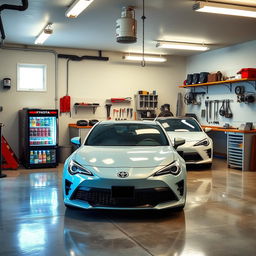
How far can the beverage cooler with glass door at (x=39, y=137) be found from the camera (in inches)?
361

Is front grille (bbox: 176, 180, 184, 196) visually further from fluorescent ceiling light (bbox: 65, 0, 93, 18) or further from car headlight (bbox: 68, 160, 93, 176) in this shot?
fluorescent ceiling light (bbox: 65, 0, 93, 18)

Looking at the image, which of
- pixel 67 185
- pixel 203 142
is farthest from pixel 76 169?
pixel 203 142

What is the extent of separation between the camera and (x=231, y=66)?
10711mm

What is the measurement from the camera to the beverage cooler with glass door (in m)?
9.16

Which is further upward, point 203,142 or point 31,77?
point 31,77

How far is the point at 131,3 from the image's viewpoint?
6.48 m

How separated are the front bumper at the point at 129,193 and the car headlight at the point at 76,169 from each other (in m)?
0.07

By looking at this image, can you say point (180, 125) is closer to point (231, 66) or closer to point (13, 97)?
point (231, 66)

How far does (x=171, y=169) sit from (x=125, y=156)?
61cm

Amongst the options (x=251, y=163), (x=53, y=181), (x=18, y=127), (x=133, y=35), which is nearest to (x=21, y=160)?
(x=18, y=127)

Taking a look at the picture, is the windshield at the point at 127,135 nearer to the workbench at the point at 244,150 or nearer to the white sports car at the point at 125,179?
the white sports car at the point at 125,179

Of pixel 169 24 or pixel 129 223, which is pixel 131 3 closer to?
pixel 169 24

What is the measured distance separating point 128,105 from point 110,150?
23.4 ft

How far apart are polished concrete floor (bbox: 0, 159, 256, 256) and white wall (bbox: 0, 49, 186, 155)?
443 centimetres
